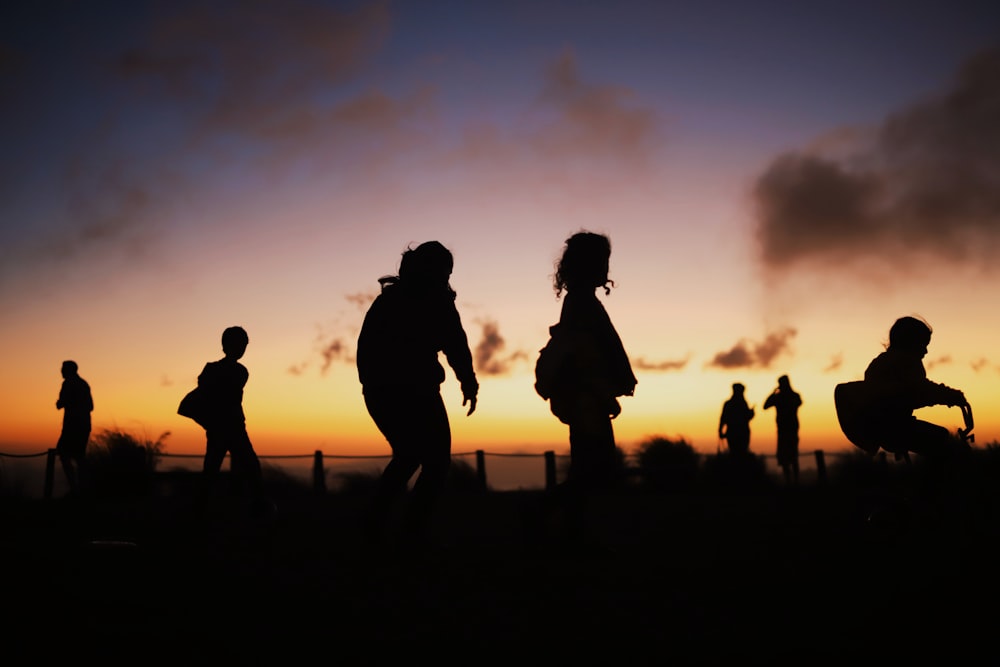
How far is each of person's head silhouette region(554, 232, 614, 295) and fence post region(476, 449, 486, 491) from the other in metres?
14.4

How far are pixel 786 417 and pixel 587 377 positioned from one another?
13.8m

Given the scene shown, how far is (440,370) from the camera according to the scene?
5719mm

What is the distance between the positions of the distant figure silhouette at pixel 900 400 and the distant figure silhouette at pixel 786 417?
39.1ft

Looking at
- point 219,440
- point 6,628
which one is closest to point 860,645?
point 6,628

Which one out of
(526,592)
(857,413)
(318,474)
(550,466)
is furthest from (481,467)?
(526,592)

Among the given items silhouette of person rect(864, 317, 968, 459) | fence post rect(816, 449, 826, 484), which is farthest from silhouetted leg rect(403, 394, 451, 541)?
fence post rect(816, 449, 826, 484)

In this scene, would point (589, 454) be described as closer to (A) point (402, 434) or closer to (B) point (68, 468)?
(A) point (402, 434)

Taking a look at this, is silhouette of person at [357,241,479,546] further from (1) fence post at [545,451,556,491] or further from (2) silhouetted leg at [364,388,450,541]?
(1) fence post at [545,451,556,491]

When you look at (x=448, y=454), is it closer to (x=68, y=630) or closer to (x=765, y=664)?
(x=68, y=630)

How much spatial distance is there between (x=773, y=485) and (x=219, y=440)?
13.9m

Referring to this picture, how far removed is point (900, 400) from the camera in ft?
20.9

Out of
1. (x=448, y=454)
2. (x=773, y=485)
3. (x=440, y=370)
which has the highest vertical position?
(x=440, y=370)

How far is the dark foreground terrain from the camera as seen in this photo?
120 inches

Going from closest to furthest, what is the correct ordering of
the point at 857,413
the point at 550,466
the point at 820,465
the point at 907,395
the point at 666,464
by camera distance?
1. the point at 907,395
2. the point at 857,413
3. the point at 666,464
4. the point at 550,466
5. the point at 820,465
